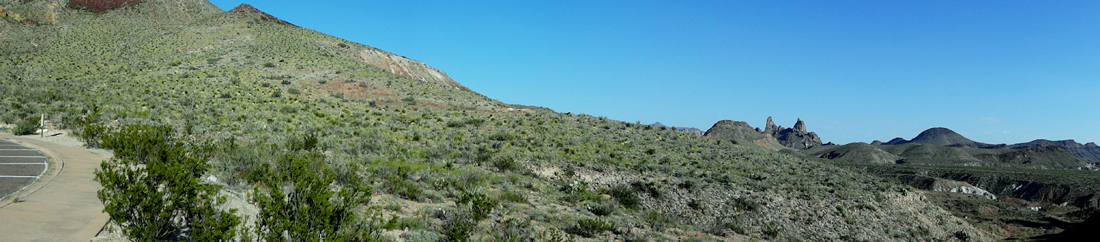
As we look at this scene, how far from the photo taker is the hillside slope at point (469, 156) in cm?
1450

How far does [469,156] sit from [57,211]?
14.8 m

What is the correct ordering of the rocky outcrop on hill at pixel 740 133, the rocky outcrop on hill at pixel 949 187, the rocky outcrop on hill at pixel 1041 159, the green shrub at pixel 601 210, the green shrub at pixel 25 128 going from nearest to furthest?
the green shrub at pixel 601 210 → the green shrub at pixel 25 128 → the rocky outcrop on hill at pixel 949 187 → the rocky outcrop on hill at pixel 1041 159 → the rocky outcrop on hill at pixel 740 133

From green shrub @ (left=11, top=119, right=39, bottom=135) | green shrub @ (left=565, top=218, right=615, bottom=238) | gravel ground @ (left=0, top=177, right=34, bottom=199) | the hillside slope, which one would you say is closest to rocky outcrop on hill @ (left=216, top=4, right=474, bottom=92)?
the hillside slope

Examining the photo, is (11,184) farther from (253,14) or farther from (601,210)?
(253,14)

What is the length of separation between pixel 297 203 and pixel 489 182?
35.6 ft

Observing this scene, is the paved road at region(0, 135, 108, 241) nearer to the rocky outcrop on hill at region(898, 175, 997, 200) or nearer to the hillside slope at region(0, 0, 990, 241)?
the hillside slope at region(0, 0, 990, 241)

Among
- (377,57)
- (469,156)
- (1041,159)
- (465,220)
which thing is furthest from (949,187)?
(1041,159)

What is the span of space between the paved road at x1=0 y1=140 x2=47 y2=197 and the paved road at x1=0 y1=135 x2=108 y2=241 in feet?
0.81

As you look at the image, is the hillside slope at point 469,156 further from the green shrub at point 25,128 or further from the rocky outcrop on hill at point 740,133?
the rocky outcrop on hill at point 740,133

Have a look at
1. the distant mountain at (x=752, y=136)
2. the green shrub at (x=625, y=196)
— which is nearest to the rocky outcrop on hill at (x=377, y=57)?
the green shrub at (x=625, y=196)

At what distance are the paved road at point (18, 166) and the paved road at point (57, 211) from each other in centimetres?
25

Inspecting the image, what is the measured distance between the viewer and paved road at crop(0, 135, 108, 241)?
22.6 feet

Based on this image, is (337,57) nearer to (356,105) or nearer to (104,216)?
(356,105)

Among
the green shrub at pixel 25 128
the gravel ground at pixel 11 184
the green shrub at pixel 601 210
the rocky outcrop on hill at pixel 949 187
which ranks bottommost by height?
the rocky outcrop on hill at pixel 949 187
